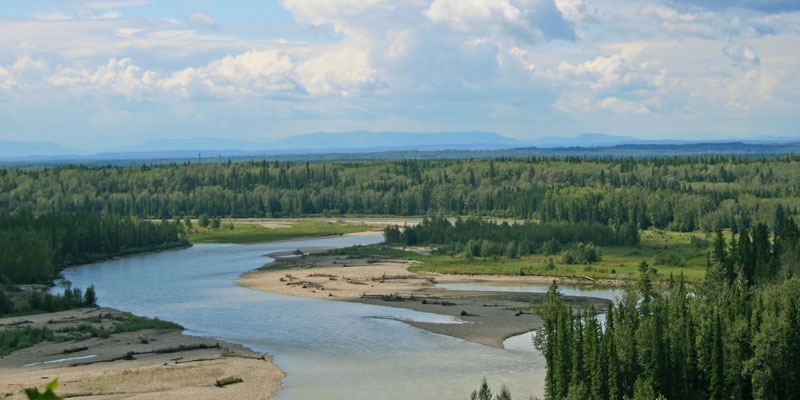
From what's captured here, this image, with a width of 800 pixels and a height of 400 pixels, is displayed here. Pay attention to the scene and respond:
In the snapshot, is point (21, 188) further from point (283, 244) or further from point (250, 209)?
point (283, 244)

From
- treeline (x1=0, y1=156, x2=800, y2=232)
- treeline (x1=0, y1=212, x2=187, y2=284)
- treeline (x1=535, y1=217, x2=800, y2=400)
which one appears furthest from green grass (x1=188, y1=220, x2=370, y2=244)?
treeline (x1=535, y1=217, x2=800, y2=400)

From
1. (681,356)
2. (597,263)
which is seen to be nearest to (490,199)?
(597,263)

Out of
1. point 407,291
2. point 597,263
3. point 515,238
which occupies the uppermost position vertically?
point 515,238

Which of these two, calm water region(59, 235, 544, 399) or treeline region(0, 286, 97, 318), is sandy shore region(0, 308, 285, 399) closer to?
calm water region(59, 235, 544, 399)

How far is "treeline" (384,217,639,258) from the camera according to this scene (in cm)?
10225

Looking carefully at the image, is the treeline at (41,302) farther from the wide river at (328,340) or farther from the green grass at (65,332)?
the green grass at (65,332)

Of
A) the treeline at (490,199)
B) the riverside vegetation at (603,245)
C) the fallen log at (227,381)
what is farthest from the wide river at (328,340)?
the treeline at (490,199)

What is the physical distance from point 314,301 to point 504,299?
15347 millimetres

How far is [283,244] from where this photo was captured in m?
A: 130

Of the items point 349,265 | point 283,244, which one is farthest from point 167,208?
point 349,265

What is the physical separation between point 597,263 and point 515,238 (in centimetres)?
1629

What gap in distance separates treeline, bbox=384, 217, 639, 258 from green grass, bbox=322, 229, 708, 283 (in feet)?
5.64

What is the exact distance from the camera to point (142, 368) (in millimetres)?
46250

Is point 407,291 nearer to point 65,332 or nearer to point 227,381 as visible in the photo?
point 65,332
